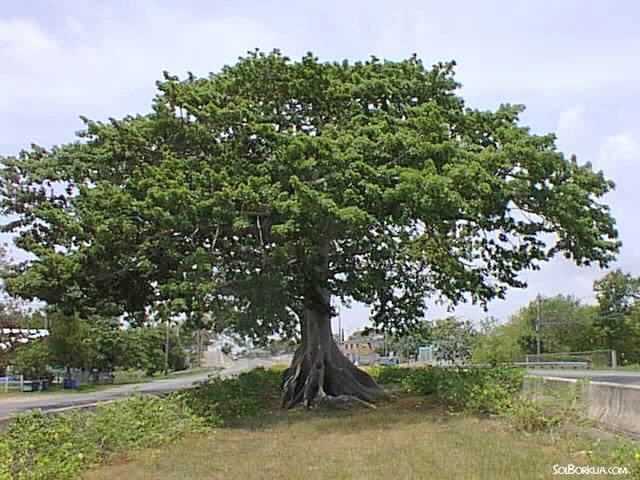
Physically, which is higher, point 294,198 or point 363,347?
point 294,198

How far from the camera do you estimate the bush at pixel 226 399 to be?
1786cm

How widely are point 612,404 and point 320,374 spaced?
11.4 meters

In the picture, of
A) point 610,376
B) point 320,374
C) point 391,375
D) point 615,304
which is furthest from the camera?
point 615,304

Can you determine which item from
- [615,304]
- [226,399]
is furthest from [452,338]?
[226,399]

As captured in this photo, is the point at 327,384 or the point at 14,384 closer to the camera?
the point at 327,384

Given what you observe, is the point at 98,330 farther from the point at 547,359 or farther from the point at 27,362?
the point at 547,359

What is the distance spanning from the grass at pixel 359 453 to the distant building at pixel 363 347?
8546cm

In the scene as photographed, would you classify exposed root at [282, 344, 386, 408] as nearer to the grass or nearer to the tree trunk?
the tree trunk

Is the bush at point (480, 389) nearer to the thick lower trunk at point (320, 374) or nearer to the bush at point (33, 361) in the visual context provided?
the thick lower trunk at point (320, 374)

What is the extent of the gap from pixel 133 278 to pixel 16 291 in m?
3.32

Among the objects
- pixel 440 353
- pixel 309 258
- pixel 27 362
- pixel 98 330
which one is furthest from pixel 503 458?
pixel 440 353

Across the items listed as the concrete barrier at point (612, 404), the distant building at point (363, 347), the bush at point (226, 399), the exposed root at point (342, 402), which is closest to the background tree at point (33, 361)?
the bush at point (226, 399)

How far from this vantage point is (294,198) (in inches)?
631

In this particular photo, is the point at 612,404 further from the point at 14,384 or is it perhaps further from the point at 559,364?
the point at 14,384
